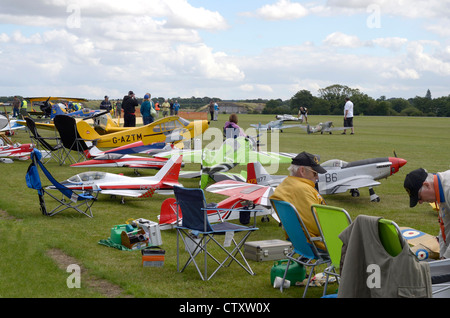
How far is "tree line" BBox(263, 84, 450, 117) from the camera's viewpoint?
8781 cm

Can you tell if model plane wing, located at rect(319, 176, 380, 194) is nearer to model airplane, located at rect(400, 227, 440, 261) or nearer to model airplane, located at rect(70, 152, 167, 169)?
model airplane, located at rect(400, 227, 440, 261)

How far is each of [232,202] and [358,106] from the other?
86.4m

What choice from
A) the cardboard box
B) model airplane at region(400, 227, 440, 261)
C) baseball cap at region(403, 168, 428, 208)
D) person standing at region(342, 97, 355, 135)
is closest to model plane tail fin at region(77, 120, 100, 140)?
the cardboard box

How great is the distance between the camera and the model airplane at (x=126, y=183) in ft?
32.6

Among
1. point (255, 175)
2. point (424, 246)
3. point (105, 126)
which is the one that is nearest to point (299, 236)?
point (424, 246)

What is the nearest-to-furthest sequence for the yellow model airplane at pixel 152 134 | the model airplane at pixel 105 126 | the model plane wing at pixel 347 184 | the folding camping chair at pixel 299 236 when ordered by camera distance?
the folding camping chair at pixel 299 236
the model plane wing at pixel 347 184
the yellow model airplane at pixel 152 134
the model airplane at pixel 105 126

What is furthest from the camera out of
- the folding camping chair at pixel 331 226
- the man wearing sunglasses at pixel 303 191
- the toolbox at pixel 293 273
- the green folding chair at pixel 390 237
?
the toolbox at pixel 293 273

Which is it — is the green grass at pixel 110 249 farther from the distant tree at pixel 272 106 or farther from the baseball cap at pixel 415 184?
the distant tree at pixel 272 106

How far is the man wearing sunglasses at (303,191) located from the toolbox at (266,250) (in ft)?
4.22

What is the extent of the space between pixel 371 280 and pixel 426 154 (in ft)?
60.2

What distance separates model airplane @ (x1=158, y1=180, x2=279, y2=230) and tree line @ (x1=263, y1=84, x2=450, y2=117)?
77037 mm

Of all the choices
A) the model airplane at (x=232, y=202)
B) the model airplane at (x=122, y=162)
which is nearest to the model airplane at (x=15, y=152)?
the model airplane at (x=122, y=162)

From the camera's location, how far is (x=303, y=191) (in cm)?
575

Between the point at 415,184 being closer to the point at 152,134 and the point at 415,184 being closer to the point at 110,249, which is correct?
the point at 110,249
